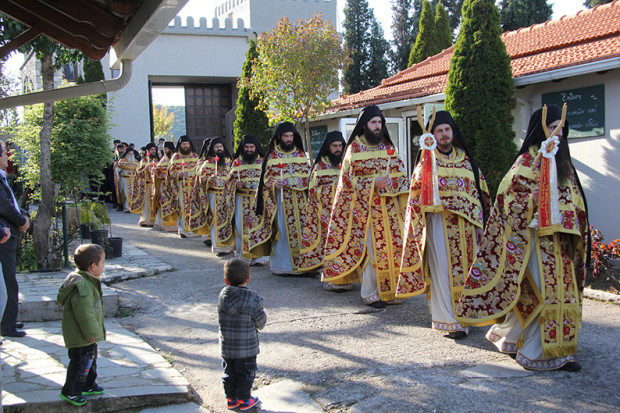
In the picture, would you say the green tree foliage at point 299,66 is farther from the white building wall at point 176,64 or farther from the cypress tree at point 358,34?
the cypress tree at point 358,34

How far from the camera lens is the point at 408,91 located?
13766mm

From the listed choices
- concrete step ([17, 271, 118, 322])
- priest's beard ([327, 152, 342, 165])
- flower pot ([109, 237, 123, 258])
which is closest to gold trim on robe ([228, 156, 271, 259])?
priest's beard ([327, 152, 342, 165])

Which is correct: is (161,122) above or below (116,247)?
above

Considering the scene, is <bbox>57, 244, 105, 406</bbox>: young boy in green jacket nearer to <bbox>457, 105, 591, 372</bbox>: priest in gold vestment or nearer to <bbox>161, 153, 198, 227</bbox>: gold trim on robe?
<bbox>457, 105, 591, 372</bbox>: priest in gold vestment

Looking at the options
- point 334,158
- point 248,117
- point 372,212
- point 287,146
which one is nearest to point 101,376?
point 372,212

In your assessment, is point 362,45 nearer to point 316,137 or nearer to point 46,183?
point 316,137

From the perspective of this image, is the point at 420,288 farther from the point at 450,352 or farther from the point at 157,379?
the point at 157,379

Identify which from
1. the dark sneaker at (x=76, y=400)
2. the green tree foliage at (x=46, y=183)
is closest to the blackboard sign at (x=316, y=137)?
the green tree foliage at (x=46, y=183)

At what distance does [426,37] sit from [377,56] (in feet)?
37.8

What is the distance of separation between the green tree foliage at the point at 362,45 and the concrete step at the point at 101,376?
1210 inches

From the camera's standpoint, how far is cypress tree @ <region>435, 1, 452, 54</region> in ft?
80.2

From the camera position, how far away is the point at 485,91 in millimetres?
10930

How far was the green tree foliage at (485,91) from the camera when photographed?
1089 cm

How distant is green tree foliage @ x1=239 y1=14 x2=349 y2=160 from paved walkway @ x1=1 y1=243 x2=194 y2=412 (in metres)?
9.41
